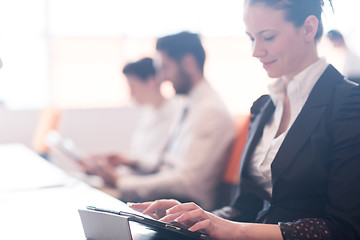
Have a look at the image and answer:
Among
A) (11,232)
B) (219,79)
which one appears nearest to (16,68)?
(219,79)

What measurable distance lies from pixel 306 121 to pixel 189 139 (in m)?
1.30

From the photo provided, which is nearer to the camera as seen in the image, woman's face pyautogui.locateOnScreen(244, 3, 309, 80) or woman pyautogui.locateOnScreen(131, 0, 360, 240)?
woman pyautogui.locateOnScreen(131, 0, 360, 240)

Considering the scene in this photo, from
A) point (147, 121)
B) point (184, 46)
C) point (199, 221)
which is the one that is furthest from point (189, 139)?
point (199, 221)

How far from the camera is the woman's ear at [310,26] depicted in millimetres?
1233

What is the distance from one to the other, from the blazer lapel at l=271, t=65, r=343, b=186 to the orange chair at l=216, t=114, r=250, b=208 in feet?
2.70

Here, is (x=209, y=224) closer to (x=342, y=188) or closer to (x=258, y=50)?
(x=342, y=188)

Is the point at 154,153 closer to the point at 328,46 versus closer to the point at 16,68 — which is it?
the point at 328,46

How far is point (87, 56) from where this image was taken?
5109mm

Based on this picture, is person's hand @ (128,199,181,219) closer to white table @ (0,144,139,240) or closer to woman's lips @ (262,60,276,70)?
white table @ (0,144,139,240)

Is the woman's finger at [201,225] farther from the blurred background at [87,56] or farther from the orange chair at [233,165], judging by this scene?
the blurred background at [87,56]

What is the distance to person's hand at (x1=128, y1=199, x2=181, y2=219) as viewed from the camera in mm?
1108

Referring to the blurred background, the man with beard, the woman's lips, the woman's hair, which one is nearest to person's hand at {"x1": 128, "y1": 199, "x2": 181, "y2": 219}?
the woman's lips

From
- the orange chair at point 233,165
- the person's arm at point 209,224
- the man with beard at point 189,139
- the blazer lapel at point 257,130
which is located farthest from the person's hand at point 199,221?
the man with beard at point 189,139

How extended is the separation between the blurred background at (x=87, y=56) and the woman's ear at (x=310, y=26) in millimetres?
3420
